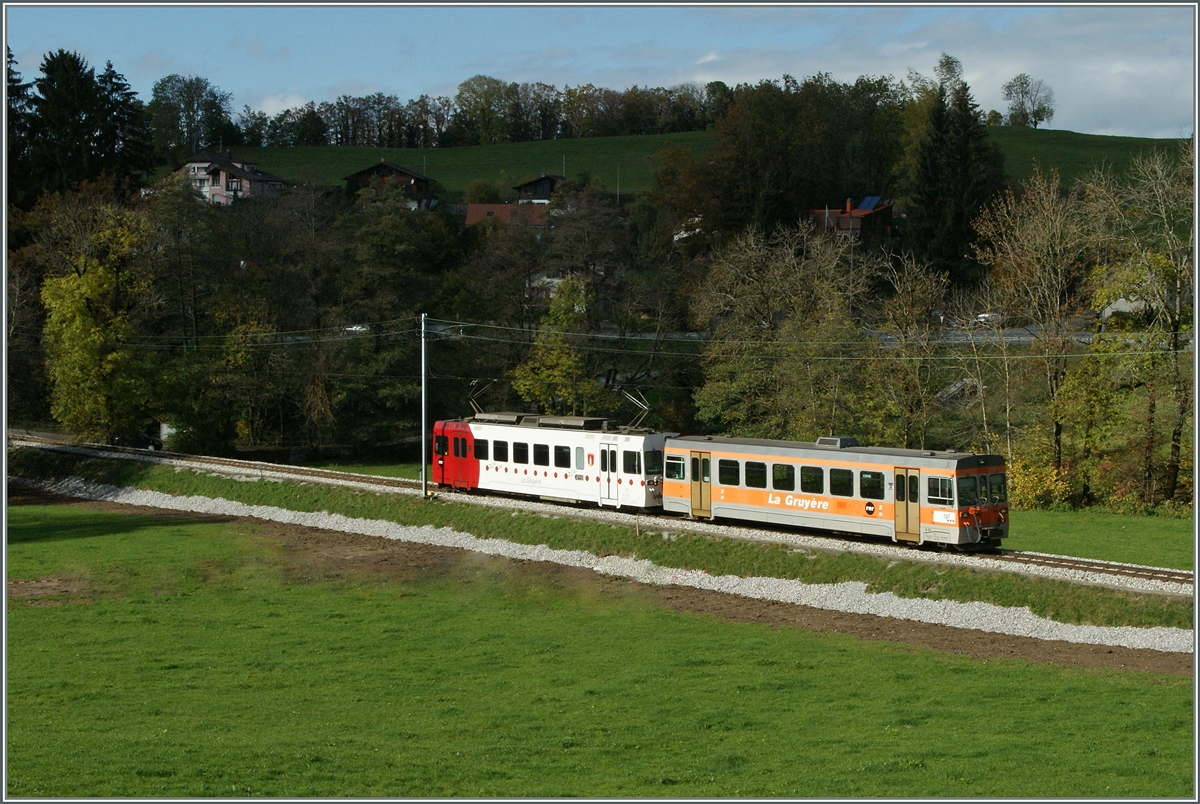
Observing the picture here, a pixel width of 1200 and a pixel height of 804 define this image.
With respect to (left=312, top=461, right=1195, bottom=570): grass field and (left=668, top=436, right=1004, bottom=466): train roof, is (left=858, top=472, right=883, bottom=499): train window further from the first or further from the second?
(left=312, top=461, right=1195, bottom=570): grass field

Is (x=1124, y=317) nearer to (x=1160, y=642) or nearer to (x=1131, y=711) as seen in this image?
(x=1160, y=642)

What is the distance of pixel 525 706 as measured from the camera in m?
20.2

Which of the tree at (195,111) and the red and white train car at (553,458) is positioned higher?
the tree at (195,111)

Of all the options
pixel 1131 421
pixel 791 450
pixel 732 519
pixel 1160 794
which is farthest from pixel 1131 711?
pixel 1131 421

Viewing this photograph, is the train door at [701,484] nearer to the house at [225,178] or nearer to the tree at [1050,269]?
the tree at [1050,269]

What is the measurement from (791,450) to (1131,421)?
1818cm

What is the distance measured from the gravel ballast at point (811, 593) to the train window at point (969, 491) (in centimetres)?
296

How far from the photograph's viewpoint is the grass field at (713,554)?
25609 mm

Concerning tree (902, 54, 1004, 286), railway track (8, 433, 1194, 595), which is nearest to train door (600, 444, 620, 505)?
railway track (8, 433, 1194, 595)

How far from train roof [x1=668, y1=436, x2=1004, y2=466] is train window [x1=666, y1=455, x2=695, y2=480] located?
50 cm

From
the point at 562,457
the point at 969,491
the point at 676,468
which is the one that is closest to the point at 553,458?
the point at 562,457

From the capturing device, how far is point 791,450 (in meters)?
31.9

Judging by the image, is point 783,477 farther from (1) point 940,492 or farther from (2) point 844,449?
(1) point 940,492

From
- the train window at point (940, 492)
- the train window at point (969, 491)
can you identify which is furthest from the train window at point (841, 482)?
the train window at point (969, 491)
